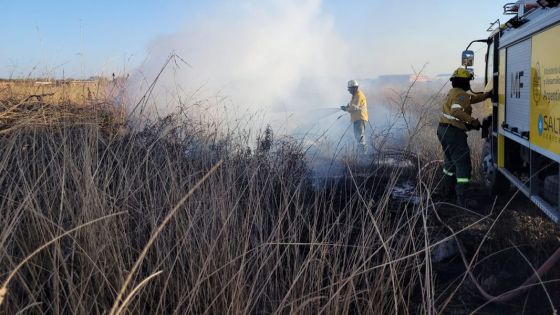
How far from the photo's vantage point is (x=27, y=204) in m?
2.27

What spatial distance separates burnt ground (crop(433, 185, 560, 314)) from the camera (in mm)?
3354

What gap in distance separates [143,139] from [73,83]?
2031mm

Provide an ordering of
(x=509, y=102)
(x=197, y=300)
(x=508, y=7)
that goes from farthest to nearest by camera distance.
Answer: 1. (x=508, y=7)
2. (x=509, y=102)
3. (x=197, y=300)

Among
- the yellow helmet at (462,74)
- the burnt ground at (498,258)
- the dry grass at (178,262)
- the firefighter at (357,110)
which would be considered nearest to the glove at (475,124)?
the yellow helmet at (462,74)

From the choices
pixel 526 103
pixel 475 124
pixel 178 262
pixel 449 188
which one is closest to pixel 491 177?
pixel 449 188

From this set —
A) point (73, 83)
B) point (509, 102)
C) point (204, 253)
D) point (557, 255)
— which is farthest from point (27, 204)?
point (509, 102)

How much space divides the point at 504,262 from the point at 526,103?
1489mm

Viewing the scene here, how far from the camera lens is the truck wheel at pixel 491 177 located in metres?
6.53

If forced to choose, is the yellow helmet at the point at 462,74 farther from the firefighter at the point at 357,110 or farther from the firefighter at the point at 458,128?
the firefighter at the point at 357,110

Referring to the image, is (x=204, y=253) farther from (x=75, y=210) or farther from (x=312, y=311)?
(x=75, y=210)

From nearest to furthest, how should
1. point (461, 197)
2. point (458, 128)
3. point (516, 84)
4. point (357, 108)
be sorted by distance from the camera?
point (516, 84)
point (461, 197)
point (458, 128)
point (357, 108)

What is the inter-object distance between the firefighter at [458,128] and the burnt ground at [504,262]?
0.60 metres

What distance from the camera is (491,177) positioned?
6.69 m

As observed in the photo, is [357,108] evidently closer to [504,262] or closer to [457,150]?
[457,150]
